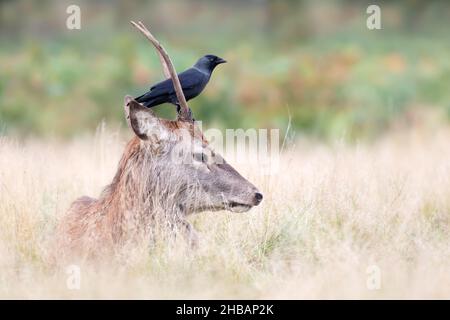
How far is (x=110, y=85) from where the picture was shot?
23.6 m

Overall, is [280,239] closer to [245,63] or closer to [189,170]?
[189,170]

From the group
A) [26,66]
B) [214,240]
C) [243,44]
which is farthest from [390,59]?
[214,240]

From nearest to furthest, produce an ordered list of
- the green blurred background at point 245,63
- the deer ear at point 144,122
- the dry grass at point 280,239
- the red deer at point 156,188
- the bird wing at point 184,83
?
the dry grass at point 280,239 < the deer ear at point 144,122 < the red deer at point 156,188 < the bird wing at point 184,83 < the green blurred background at point 245,63

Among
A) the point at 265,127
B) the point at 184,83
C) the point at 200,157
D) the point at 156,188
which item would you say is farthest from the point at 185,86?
the point at 265,127

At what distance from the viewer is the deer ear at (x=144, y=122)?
278 inches

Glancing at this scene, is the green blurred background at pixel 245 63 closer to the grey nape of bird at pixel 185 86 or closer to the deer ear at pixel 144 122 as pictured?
the grey nape of bird at pixel 185 86

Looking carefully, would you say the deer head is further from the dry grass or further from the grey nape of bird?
the grey nape of bird

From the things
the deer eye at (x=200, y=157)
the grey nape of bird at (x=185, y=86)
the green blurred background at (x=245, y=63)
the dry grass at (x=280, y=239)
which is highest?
the green blurred background at (x=245, y=63)

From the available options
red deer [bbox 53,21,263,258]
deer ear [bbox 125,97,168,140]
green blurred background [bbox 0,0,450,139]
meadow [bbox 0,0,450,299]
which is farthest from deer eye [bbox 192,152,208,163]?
green blurred background [bbox 0,0,450,139]

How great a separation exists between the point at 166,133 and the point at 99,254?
1.04 m

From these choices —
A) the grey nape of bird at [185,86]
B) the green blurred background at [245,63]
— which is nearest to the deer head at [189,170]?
the grey nape of bird at [185,86]

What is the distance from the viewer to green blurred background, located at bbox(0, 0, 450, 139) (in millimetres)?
21688

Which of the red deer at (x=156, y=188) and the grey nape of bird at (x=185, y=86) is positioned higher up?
the grey nape of bird at (x=185, y=86)

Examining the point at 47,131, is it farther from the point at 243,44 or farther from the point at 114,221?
the point at 114,221
